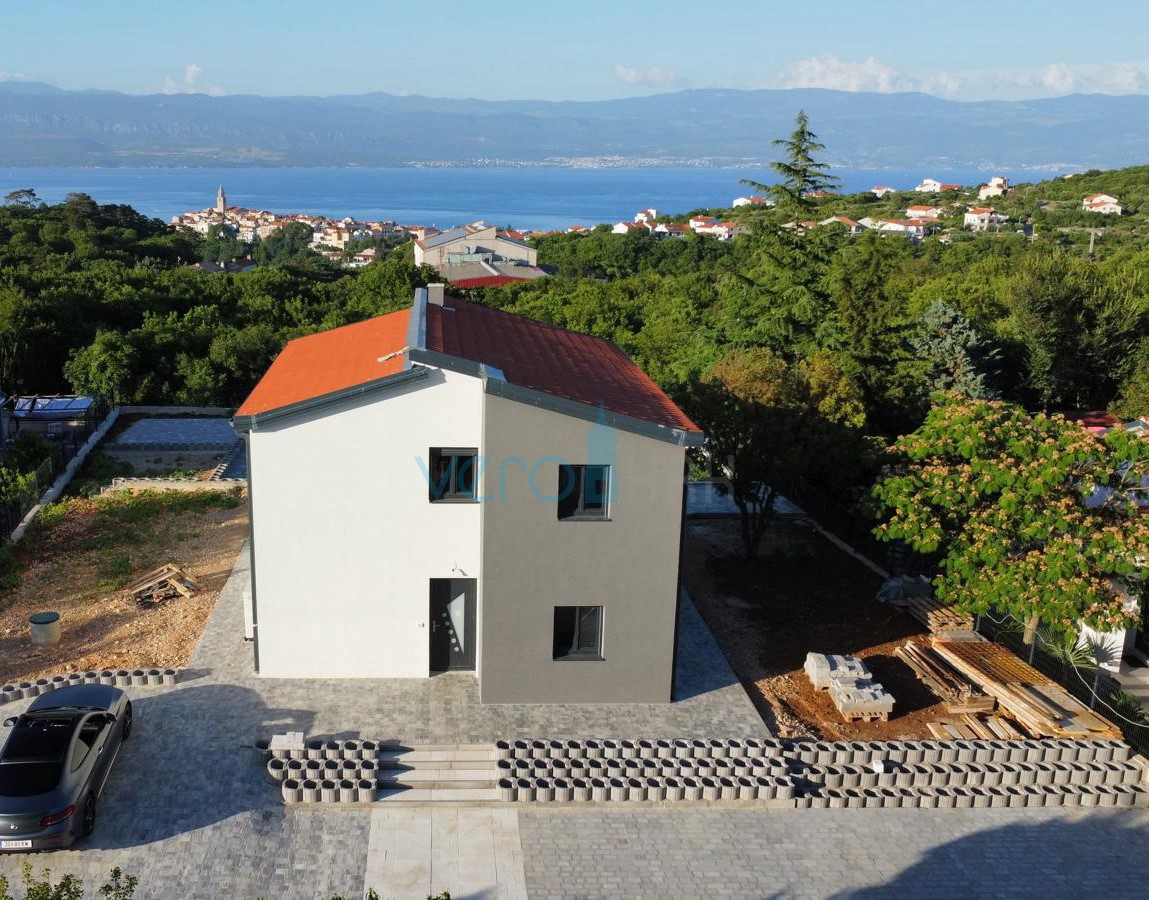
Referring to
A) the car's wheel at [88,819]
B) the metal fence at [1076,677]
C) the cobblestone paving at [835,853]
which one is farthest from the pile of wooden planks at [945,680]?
the car's wheel at [88,819]

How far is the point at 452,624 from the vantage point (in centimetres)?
1702

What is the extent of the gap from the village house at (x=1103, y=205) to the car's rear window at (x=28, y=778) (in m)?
104

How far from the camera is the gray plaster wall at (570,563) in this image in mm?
15461

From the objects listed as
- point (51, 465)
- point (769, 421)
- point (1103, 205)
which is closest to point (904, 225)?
point (1103, 205)

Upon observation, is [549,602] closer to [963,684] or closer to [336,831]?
[336,831]

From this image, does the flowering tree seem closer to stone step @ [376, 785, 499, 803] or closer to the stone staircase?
the stone staircase

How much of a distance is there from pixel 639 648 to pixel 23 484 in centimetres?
1715

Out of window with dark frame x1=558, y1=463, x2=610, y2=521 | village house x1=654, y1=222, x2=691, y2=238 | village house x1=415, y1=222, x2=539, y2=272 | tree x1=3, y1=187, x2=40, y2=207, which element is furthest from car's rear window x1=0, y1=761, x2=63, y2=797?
village house x1=654, y1=222, x2=691, y2=238

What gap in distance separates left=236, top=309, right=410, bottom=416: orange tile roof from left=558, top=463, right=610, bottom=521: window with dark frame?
10.9ft

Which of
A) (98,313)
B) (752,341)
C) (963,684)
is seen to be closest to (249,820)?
(963,684)

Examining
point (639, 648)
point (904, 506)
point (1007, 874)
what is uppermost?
point (904, 506)

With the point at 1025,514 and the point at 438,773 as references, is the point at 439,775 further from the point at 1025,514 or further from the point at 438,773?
the point at 1025,514

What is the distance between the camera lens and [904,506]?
60.4 feet

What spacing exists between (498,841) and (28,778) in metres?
6.18
